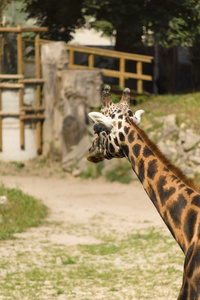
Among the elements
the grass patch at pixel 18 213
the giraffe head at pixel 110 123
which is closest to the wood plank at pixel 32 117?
the grass patch at pixel 18 213

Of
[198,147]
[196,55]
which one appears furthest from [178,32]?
[198,147]

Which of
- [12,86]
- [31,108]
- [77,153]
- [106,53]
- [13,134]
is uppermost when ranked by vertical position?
[106,53]

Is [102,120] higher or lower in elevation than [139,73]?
higher

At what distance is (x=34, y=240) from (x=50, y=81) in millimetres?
7899

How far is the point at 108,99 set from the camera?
17.5 feet

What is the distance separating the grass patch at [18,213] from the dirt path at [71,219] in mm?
194

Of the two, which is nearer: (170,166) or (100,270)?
(170,166)

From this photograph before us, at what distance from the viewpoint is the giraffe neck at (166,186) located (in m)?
4.33

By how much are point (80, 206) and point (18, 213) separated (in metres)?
1.91

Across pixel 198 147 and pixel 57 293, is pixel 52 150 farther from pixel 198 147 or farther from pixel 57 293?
pixel 57 293

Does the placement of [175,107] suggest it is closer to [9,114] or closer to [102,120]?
[9,114]

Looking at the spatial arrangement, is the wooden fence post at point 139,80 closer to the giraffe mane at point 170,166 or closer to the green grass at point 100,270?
the green grass at point 100,270

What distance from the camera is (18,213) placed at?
35.3 ft

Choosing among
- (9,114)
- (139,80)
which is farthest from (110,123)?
(139,80)
